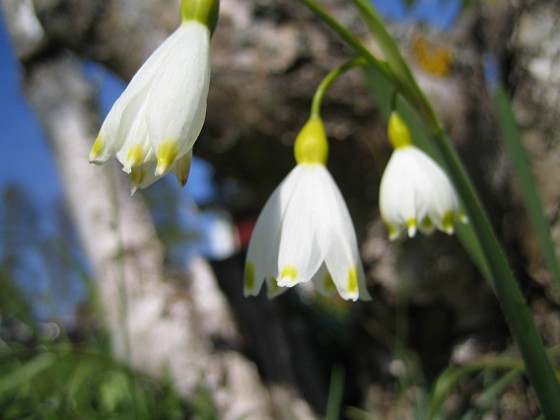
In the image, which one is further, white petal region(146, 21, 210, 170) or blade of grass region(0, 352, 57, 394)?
blade of grass region(0, 352, 57, 394)

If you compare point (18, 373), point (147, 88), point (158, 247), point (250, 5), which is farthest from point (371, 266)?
point (147, 88)

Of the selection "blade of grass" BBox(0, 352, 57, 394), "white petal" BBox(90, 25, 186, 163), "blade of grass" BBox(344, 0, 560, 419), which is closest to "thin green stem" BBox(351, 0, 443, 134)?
"blade of grass" BBox(344, 0, 560, 419)

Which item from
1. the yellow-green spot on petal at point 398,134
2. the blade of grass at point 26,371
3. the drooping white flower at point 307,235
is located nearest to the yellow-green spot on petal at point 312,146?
the drooping white flower at point 307,235

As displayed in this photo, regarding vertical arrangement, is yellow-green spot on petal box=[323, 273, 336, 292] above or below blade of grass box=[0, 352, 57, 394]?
above

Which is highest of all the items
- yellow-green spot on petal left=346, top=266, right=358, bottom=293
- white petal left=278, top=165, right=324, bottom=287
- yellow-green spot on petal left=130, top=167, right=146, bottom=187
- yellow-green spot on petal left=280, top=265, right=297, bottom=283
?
yellow-green spot on petal left=130, top=167, right=146, bottom=187

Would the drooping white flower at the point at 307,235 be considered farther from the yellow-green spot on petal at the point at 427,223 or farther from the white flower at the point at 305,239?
the yellow-green spot on petal at the point at 427,223

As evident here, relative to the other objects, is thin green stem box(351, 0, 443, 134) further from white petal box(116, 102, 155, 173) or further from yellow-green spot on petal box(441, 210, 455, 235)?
→ white petal box(116, 102, 155, 173)

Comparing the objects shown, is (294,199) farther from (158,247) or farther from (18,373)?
(158,247)
